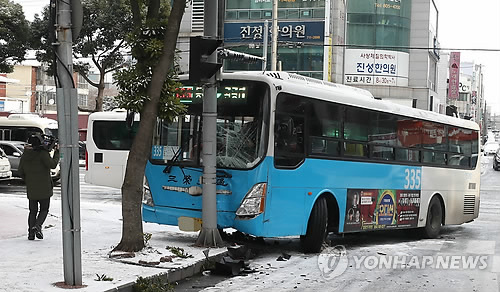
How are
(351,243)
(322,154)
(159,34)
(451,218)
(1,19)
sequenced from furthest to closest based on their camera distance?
1. (1,19)
2. (451,218)
3. (351,243)
4. (322,154)
5. (159,34)

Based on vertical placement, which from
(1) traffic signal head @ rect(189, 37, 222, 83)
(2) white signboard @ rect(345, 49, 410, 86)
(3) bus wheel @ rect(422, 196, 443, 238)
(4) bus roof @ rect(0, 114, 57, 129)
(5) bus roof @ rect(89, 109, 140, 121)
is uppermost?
(2) white signboard @ rect(345, 49, 410, 86)

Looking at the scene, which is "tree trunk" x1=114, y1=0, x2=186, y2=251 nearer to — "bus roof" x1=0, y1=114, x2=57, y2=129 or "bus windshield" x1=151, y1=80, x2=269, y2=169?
"bus windshield" x1=151, y1=80, x2=269, y2=169

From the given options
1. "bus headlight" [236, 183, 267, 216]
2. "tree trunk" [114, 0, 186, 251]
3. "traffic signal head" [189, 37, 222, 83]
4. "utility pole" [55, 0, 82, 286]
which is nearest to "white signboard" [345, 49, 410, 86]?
"traffic signal head" [189, 37, 222, 83]

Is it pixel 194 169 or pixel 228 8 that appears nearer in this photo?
pixel 194 169

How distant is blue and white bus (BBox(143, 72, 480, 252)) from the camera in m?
11.2

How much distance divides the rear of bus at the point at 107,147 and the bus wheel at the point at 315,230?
39.5 feet

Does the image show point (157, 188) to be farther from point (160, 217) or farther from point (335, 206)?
point (335, 206)

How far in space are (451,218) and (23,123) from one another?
1922 centimetres

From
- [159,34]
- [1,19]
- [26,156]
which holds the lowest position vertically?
[26,156]

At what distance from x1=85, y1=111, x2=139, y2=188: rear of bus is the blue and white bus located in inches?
429

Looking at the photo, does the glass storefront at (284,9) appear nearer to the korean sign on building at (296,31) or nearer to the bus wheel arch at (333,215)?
the korean sign on building at (296,31)

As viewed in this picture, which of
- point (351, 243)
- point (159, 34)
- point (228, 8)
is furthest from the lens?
point (228, 8)

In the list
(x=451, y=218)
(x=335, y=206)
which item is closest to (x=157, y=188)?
(x=335, y=206)

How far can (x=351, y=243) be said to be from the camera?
1423cm
